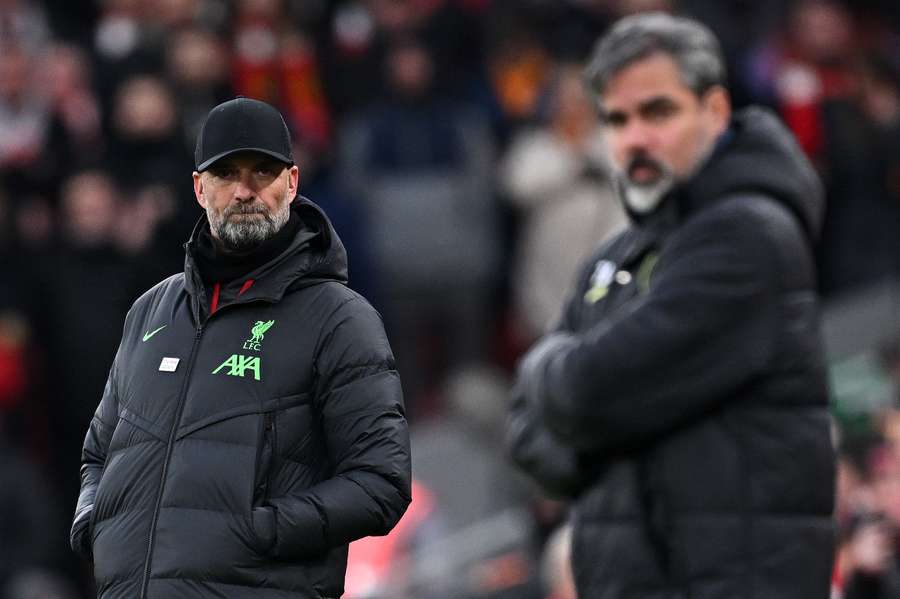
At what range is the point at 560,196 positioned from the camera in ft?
36.8

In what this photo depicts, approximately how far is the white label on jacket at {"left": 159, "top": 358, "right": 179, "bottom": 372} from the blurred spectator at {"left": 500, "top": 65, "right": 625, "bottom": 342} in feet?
22.5

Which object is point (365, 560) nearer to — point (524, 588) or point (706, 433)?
point (524, 588)

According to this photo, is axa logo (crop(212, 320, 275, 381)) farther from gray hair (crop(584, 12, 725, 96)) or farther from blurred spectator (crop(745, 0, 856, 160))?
blurred spectator (crop(745, 0, 856, 160))

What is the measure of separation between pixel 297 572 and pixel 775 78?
30.3 feet

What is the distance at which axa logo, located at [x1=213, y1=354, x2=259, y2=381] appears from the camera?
4.06 meters

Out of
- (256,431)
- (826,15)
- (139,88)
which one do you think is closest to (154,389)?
(256,431)

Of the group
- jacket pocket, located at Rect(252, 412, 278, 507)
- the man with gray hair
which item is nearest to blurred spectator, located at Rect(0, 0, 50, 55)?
the man with gray hair

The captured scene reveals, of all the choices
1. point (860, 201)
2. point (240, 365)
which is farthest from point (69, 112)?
point (240, 365)

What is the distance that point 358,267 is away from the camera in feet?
38.0

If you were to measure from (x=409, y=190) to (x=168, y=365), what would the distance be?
24.8 ft

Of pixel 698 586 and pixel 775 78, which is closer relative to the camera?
pixel 698 586

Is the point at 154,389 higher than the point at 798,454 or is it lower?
higher

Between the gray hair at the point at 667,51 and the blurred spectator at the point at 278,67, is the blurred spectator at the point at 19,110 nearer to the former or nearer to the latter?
the blurred spectator at the point at 278,67

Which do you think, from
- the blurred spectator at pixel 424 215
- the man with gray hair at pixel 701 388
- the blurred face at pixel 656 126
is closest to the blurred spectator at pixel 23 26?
the blurred spectator at pixel 424 215
